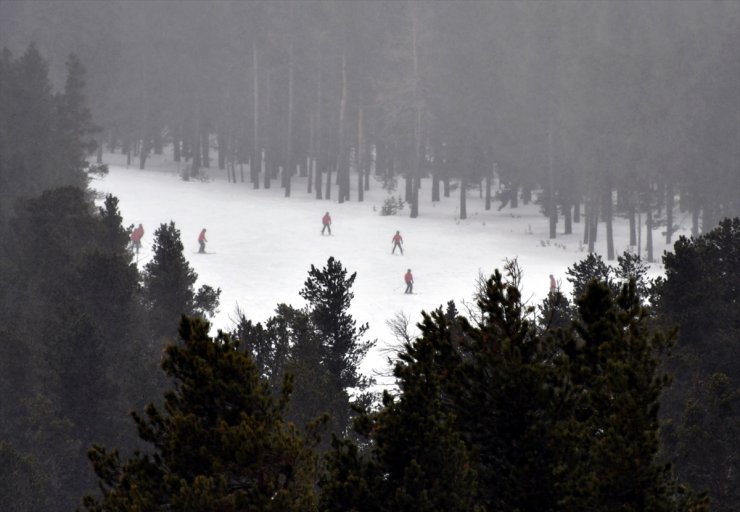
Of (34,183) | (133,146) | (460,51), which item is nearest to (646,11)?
(460,51)

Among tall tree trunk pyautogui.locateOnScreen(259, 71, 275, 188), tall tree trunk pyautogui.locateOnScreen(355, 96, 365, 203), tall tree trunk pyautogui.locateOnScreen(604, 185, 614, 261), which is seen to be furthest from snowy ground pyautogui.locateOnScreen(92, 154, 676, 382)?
tall tree trunk pyautogui.locateOnScreen(604, 185, 614, 261)

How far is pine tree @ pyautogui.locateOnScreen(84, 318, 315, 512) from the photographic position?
25.4ft

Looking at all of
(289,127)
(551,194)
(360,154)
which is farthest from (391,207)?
(289,127)

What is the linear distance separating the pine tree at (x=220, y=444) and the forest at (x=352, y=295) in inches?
0.9

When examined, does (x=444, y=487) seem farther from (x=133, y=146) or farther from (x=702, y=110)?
(x=133, y=146)

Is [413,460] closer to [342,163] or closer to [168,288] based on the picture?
[168,288]

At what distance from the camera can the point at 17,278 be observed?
27422 millimetres

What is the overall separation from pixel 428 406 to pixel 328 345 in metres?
11.9

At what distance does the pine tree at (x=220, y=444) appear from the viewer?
7750mm

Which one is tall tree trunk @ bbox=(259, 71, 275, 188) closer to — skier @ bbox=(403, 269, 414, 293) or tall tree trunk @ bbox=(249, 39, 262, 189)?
tall tree trunk @ bbox=(249, 39, 262, 189)

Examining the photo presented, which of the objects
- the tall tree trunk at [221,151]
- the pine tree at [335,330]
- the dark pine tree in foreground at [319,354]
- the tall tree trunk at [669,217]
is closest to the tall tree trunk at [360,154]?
the tall tree trunk at [221,151]

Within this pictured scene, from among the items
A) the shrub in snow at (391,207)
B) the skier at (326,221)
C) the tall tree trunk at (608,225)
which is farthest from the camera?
the shrub in snow at (391,207)

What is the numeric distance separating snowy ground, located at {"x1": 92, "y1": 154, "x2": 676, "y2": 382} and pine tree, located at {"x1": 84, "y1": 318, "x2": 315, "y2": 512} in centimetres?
2366

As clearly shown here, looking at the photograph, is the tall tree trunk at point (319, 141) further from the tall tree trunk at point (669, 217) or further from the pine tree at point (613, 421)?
the pine tree at point (613, 421)
